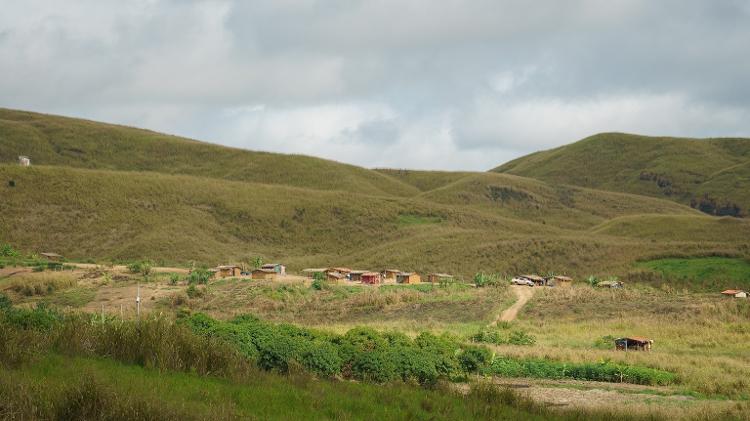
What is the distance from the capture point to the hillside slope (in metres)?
135

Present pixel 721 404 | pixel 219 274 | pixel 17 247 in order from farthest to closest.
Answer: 1. pixel 17 247
2. pixel 219 274
3. pixel 721 404

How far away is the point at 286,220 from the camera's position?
327ft

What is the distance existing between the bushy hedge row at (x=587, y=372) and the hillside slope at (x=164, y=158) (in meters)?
110

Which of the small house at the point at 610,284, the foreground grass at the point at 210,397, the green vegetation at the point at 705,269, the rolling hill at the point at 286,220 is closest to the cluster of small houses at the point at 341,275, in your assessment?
the small house at the point at 610,284

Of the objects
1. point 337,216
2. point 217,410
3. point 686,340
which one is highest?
point 337,216

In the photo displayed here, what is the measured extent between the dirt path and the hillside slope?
8003cm

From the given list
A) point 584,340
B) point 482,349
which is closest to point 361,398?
point 482,349

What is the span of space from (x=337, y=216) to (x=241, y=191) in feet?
49.4

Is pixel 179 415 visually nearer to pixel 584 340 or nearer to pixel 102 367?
pixel 102 367

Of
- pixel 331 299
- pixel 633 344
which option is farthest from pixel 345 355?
pixel 331 299

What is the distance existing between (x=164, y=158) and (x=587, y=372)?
13269 centimetres

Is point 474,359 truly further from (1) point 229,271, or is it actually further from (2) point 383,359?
(1) point 229,271

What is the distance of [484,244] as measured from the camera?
83562 mm

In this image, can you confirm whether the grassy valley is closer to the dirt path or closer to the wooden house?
the dirt path
